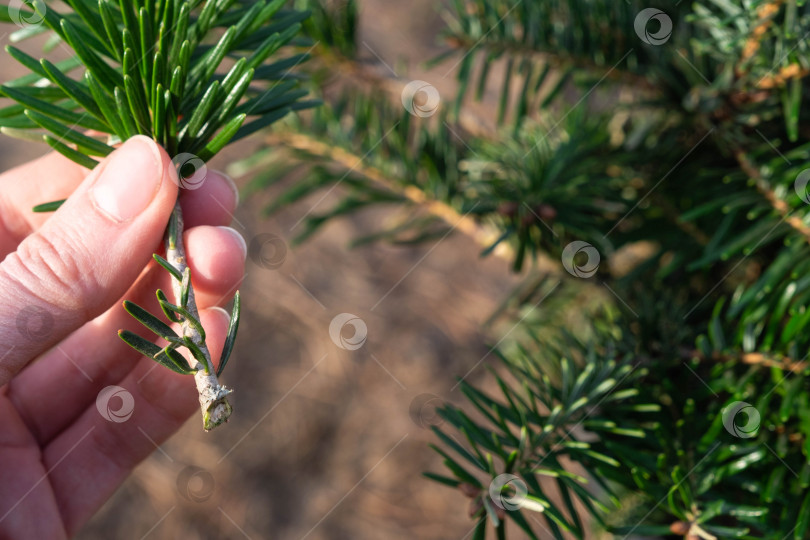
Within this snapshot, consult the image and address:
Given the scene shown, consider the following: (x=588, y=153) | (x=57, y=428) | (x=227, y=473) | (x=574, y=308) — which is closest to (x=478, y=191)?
(x=588, y=153)

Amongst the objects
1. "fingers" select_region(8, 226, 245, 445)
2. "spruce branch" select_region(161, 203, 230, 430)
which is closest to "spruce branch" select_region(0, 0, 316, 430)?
"spruce branch" select_region(161, 203, 230, 430)

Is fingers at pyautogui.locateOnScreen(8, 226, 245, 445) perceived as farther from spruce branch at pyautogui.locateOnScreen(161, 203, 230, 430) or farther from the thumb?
spruce branch at pyautogui.locateOnScreen(161, 203, 230, 430)

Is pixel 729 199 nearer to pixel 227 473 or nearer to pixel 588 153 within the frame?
pixel 588 153

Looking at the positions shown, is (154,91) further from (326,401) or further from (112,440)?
(326,401)

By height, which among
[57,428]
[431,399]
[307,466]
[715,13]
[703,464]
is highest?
[715,13]

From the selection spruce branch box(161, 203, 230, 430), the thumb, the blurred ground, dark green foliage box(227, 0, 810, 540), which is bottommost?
the blurred ground

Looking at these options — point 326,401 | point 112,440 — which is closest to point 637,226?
point 112,440

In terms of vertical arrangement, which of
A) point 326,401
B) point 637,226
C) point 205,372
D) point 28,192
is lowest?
point 326,401
